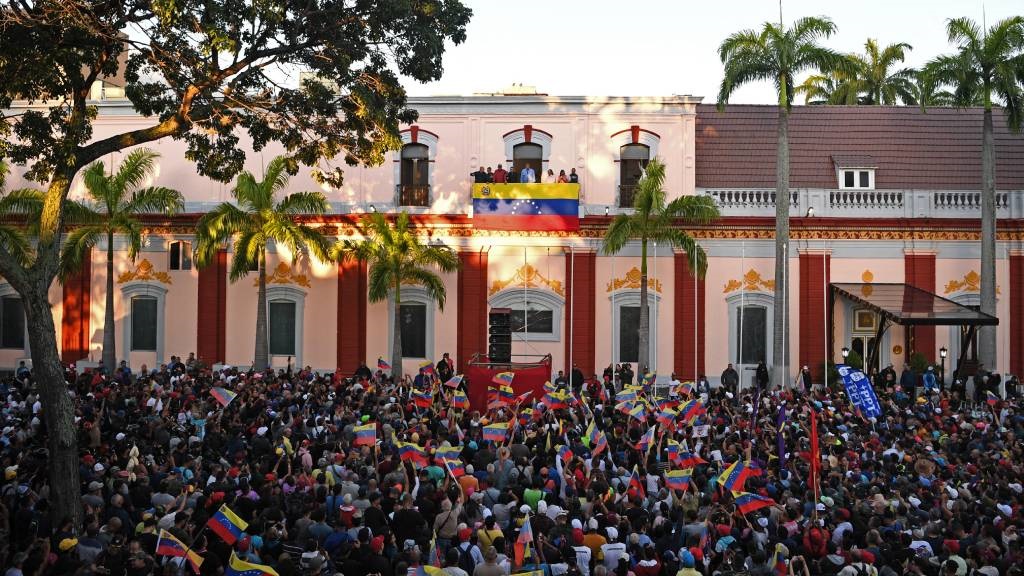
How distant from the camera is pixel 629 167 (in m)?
32.2

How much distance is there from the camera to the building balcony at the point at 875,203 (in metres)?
31.5

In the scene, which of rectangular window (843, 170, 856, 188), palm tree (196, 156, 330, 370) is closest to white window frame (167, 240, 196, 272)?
palm tree (196, 156, 330, 370)

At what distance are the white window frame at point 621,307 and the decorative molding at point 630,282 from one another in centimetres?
15

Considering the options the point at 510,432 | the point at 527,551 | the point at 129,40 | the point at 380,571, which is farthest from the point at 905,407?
A: the point at 129,40

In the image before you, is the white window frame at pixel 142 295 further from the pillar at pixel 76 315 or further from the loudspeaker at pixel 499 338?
the loudspeaker at pixel 499 338

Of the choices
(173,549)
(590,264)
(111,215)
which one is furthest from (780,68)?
(173,549)

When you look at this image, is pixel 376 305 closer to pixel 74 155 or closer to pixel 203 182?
pixel 203 182

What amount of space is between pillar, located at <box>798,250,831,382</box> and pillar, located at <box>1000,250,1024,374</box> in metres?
5.57

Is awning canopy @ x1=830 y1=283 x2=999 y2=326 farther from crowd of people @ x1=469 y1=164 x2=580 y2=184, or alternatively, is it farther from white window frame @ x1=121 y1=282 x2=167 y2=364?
white window frame @ x1=121 y1=282 x2=167 y2=364

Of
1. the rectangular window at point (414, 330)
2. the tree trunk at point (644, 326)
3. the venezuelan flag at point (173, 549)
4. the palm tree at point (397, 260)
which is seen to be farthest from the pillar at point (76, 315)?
the venezuelan flag at point (173, 549)

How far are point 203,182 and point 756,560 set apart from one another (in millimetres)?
26312

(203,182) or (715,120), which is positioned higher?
(715,120)

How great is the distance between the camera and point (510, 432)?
58.7 ft

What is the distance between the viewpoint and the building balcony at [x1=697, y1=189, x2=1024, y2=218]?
31469 mm
